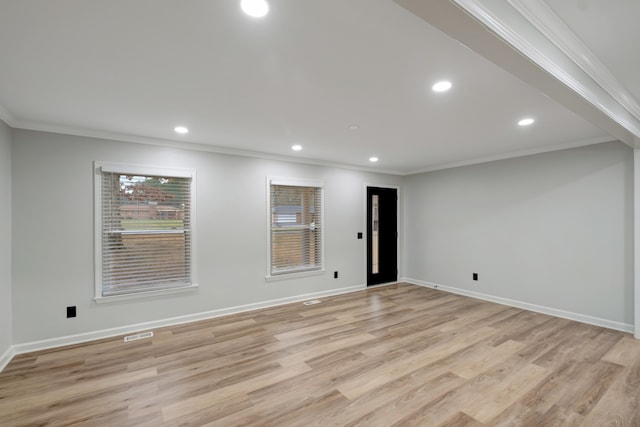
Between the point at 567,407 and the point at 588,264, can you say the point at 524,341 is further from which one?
the point at 588,264

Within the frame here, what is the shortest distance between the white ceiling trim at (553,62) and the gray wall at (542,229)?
4.98 ft

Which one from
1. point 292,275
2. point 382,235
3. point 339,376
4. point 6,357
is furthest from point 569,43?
point 6,357

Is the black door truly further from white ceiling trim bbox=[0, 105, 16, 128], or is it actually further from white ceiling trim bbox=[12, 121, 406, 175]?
white ceiling trim bbox=[0, 105, 16, 128]

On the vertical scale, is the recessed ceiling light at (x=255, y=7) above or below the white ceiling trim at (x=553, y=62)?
above

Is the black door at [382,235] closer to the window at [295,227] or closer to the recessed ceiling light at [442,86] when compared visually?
the window at [295,227]

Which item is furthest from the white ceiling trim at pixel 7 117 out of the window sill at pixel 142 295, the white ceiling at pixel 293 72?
the window sill at pixel 142 295

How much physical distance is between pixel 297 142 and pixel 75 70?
92.0 inches

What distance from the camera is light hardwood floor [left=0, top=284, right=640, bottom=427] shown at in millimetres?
2062

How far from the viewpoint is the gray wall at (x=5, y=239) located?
2.75 metres

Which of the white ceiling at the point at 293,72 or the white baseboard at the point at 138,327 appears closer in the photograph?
the white ceiling at the point at 293,72

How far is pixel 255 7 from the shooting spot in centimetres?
139

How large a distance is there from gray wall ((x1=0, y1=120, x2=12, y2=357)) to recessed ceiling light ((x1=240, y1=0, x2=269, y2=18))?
2977mm

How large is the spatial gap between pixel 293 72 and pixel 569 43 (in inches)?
65.0

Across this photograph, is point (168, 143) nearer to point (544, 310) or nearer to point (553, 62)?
point (553, 62)
